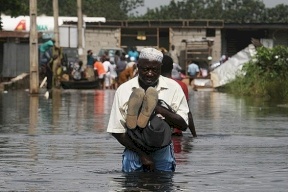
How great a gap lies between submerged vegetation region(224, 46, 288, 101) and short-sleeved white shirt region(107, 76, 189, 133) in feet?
87.9

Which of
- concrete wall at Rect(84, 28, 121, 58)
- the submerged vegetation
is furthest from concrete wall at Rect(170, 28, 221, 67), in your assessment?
the submerged vegetation

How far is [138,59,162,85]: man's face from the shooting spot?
10.2 m

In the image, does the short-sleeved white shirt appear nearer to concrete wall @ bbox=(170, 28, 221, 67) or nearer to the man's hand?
the man's hand

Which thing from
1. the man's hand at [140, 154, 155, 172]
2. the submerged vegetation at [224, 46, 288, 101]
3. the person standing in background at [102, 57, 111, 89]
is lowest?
the person standing in background at [102, 57, 111, 89]

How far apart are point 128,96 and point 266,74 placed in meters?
29.6

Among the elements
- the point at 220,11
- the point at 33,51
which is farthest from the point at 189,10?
the point at 33,51

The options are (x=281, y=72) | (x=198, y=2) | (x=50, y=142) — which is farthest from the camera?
(x=198, y=2)

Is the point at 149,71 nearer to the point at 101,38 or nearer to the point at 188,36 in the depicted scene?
the point at 188,36

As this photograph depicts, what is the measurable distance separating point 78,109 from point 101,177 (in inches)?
655

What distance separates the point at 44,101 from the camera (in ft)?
110

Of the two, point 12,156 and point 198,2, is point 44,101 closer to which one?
point 12,156

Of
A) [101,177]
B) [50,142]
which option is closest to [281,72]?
[50,142]

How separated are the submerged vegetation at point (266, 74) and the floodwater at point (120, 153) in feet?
30.4

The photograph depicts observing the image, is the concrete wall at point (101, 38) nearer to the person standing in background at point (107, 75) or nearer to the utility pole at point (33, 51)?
the person standing in background at point (107, 75)
